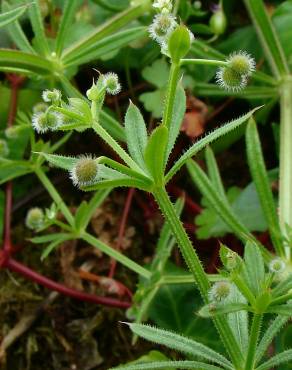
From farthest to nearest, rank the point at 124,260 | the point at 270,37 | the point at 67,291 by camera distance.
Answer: the point at 270,37, the point at 67,291, the point at 124,260

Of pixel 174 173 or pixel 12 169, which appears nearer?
pixel 174 173

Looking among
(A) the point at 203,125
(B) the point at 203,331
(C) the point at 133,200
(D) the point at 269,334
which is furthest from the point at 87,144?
(D) the point at 269,334

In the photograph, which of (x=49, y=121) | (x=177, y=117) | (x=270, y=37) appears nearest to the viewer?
(x=49, y=121)

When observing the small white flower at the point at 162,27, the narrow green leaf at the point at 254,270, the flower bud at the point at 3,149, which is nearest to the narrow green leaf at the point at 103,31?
the flower bud at the point at 3,149

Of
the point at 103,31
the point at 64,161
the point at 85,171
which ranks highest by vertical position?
the point at 103,31

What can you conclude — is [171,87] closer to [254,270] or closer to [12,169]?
[254,270]

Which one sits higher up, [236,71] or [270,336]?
[236,71]

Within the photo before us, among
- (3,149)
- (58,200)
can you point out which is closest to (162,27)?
(58,200)
